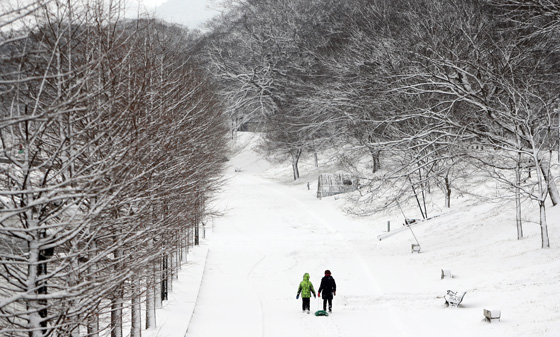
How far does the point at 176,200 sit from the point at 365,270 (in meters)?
9.48

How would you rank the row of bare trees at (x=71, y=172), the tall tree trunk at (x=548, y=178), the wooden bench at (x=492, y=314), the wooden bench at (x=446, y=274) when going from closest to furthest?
the row of bare trees at (x=71, y=172) < the wooden bench at (x=492, y=314) < the wooden bench at (x=446, y=274) < the tall tree trunk at (x=548, y=178)

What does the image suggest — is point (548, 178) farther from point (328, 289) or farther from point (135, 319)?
point (135, 319)

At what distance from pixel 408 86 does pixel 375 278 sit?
6.93m

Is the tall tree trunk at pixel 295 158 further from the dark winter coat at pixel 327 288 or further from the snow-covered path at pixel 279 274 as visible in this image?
the dark winter coat at pixel 327 288

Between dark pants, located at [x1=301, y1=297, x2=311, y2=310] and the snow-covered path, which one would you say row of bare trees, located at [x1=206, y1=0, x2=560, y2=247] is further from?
dark pants, located at [x1=301, y1=297, x2=311, y2=310]

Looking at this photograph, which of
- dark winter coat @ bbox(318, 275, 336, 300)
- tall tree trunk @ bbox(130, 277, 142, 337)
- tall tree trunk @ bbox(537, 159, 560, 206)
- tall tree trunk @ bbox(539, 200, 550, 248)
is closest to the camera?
tall tree trunk @ bbox(130, 277, 142, 337)

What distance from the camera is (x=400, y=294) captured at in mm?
16500

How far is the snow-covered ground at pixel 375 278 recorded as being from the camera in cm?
1323

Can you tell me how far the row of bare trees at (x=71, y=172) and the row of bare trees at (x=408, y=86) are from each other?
34.6ft

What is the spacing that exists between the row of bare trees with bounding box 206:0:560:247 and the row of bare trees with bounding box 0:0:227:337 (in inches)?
415

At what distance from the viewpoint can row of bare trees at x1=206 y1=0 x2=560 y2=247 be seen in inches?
760

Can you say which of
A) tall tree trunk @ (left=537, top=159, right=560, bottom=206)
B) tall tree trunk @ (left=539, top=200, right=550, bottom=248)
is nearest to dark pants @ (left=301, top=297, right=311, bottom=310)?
tall tree trunk @ (left=539, top=200, right=550, bottom=248)

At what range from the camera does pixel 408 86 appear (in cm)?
1994

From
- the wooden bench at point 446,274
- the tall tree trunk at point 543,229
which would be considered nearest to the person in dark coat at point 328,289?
the wooden bench at point 446,274
